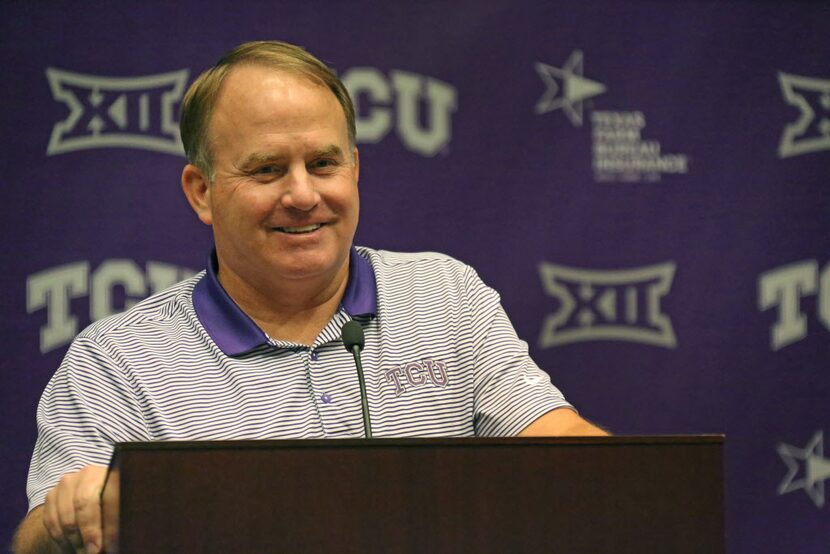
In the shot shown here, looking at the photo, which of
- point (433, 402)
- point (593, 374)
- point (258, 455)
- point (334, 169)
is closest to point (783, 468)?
point (593, 374)

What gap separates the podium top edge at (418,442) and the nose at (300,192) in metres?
0.73

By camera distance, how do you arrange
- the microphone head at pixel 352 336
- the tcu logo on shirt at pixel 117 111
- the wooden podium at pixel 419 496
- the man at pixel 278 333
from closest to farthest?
the wooden podium at pixel 419 496 → the microphone head at pixel 352 336 → the man at pixel 278 333 → the tcu logo on shirt at pixel 117 111

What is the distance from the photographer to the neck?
2033mm

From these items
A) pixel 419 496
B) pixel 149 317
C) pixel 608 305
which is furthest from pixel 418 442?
pixel 608 305

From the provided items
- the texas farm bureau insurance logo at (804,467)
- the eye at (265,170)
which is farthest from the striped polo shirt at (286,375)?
the texas farm bureau insurance logo at (804,467)

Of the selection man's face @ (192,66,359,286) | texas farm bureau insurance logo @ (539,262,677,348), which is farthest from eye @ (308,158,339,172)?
texas farm bureau insurance logo @ (539,262,677,348)

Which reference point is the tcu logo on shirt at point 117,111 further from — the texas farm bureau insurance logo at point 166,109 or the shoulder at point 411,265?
the shoulder at point 411,265

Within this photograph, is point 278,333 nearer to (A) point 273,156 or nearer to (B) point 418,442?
(A) point 273,156

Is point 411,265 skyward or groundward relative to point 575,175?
groundward

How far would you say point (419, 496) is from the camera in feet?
4.23

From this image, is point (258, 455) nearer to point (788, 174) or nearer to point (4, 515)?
point (4, 515)

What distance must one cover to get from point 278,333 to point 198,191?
12.1 inches

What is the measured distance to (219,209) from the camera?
2.03m

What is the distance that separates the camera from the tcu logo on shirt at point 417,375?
1980 millimetres
